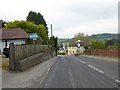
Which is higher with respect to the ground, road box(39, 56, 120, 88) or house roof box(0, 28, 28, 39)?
house roof box(0, 28, 28, 39)

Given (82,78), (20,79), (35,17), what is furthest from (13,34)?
(82,78)

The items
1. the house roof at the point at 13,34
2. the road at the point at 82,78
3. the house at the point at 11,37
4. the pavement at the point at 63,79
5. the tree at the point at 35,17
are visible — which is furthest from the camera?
the tree at the point at 35,17

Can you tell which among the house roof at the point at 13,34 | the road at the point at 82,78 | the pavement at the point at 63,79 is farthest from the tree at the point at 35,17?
the pavement at the point at 63,79

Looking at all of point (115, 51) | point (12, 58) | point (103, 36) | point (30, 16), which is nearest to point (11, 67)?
point (12, 58)

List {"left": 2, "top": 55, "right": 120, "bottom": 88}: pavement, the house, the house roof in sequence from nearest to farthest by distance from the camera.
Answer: {"left": 2, "top": 55, "right": 120, "bottom": 88}: pavement
the house
the house roof

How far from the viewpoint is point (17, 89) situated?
14539mm

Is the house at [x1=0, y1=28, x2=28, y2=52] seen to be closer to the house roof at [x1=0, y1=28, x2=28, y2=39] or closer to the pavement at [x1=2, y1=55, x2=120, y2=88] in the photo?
the house roof at [x1=0, y1=28, x2=28, y2=39]

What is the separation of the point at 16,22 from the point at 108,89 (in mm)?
81760

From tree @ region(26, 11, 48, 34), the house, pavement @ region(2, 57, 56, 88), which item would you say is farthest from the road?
tree @ region(26, 11, 48, 34)

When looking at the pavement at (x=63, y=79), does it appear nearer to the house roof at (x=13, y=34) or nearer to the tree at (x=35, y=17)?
the house roof at (x=13, y=34)

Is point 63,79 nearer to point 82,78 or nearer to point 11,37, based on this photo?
point 82,78

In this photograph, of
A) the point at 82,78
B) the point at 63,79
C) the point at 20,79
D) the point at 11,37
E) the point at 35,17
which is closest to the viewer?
the point at 63,79

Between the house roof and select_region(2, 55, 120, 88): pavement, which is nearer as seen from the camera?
select_region(2, 55, 120, 88): pavement

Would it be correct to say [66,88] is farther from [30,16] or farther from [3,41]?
[30,16]
